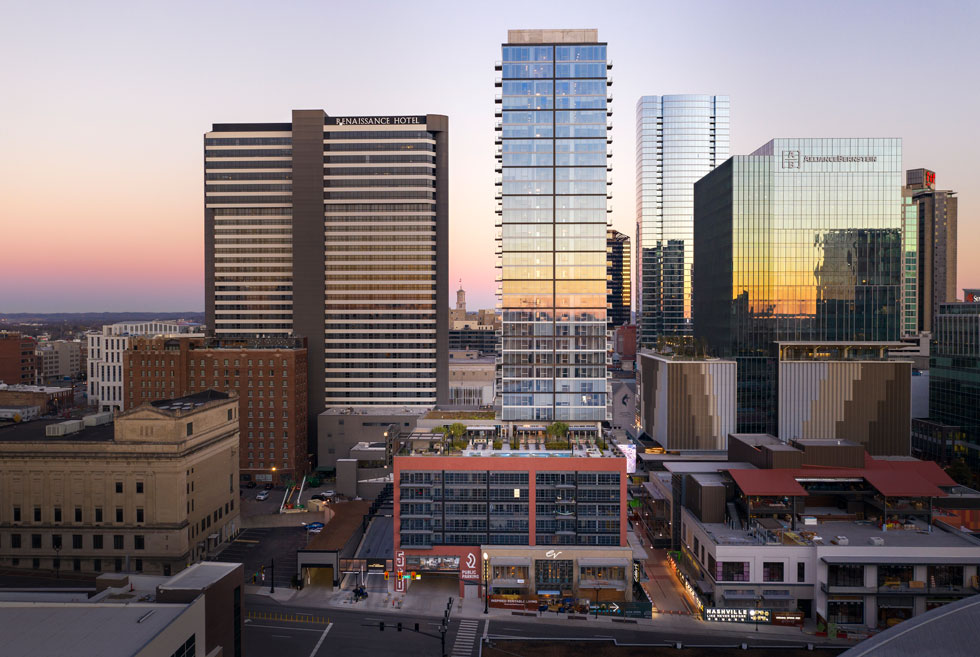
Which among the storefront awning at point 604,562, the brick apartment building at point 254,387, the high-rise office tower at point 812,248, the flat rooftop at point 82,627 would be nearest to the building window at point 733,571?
the storefront awning at point 604,562

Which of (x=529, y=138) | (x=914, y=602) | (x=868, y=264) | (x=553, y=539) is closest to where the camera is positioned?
(x=914, y=602)

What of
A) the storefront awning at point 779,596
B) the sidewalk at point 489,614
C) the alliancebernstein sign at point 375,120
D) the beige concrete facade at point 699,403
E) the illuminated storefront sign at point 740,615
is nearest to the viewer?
the sidewalk at point 489,614

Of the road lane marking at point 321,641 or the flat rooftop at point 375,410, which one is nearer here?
the road lane marking at point 321,641

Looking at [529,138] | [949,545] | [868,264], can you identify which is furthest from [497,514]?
[868,264]

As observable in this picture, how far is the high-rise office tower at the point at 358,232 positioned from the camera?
16912 cm

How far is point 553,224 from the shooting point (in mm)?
123750

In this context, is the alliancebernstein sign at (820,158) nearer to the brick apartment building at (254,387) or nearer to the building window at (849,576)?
the building window at (849,576)

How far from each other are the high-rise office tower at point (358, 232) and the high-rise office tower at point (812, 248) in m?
73.4

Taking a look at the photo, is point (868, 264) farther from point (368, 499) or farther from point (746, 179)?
point (368, 499)

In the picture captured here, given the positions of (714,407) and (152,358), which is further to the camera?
(152,358)

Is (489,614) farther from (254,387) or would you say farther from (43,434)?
(254,387)

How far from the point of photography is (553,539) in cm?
9175

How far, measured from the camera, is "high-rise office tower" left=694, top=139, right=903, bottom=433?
132m

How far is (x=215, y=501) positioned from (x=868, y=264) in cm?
12608
